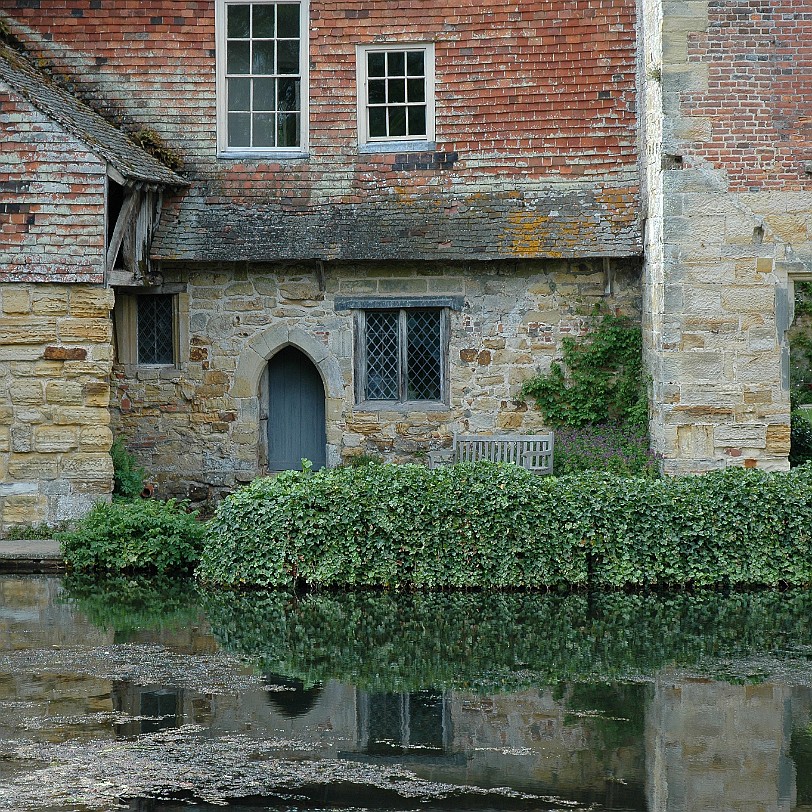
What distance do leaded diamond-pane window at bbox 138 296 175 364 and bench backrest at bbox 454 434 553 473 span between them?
3.82 metres

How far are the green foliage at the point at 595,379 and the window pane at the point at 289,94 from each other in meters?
4.44

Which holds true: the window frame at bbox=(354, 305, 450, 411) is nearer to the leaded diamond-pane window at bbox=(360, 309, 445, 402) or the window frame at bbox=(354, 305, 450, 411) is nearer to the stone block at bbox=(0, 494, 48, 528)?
the leaded diamond-pane window at bbox=(360, 309, 445, 402)

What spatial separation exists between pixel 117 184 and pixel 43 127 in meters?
1.07

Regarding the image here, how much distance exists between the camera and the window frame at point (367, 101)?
15617 mm

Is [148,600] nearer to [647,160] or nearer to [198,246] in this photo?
[198,246]

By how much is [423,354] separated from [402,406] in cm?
69

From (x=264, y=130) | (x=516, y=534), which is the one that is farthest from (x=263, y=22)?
(x=516, y=534)

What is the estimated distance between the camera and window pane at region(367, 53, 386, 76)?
1571 centimetres

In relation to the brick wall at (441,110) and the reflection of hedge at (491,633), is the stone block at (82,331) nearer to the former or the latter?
the brick wall at (441,110)

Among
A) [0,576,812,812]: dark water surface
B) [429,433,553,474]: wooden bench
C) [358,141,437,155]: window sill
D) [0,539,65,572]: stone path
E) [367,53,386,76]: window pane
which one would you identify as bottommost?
[0,576,812,812]: dark water surface

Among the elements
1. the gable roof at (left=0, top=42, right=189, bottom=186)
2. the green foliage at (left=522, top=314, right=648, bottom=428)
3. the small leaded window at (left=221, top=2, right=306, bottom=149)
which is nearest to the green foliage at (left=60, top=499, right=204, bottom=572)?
the gable roof at (left=0, top=42, right=189, bottom=186)

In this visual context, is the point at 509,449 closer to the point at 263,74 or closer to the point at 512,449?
the point at 512,449

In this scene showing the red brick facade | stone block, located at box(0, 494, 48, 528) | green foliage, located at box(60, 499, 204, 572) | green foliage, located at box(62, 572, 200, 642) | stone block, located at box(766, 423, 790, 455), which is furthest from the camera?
stone block, located at box(0, 494, 48, 528)

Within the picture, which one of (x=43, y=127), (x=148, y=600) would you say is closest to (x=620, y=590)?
(x=148, y=600)
